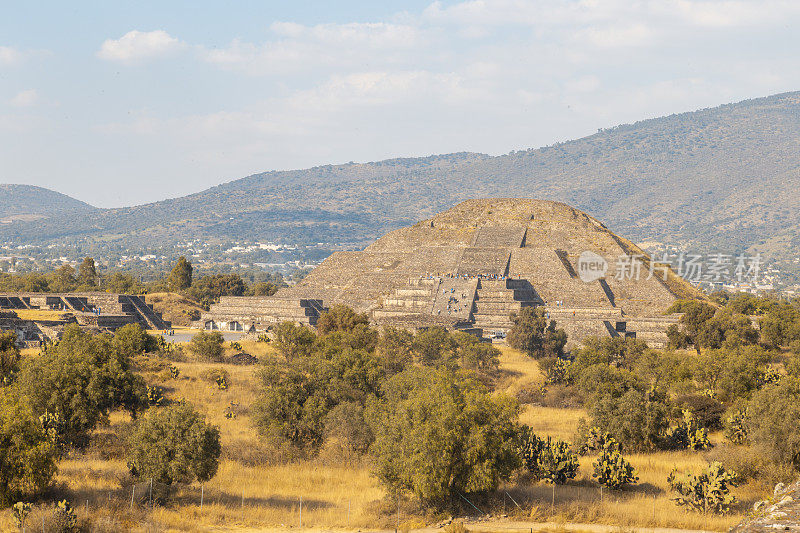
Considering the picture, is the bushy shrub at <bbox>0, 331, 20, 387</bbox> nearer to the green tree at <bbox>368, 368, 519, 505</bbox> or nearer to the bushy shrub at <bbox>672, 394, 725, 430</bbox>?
the green tree at <bbox>368, 368, 519, 505</bbox>

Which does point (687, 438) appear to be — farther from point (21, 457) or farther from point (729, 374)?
point (21, 457)

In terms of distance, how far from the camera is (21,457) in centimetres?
2075

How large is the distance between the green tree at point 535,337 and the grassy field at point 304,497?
82.4ft

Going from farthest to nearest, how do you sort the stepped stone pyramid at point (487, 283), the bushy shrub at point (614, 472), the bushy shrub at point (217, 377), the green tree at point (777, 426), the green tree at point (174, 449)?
the stepped stone pyramid at point (487, 283) < the bushy shrub at point (217, 377) < the green tree at point (777, 426) < the bushy shrub at point (614, 472) < the green tree at point (174, 449)

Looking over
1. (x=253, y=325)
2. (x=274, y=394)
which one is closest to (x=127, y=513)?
(x=274, y=394)

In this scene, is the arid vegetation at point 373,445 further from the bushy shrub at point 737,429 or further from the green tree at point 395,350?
the green tree at point 395,350

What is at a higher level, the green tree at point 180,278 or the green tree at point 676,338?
the green tree at point 180,278

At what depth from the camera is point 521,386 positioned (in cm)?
4844

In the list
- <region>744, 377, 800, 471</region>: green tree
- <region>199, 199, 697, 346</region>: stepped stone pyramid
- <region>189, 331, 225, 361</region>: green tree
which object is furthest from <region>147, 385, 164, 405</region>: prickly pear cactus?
<region>199, 199, 697, 346</region>: stepped stone pyramid

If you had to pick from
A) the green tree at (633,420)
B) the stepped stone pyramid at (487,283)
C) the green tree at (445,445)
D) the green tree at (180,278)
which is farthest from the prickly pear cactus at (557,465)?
the green tree at (180,278)

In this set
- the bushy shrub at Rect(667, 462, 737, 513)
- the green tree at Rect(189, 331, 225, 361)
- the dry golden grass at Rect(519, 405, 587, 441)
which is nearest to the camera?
the bushy shrub at Rect(667, 462, 737, 513)

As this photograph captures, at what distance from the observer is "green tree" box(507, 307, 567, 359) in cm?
5650

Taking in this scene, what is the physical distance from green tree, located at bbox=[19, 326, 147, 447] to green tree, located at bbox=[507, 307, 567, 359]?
102 feet

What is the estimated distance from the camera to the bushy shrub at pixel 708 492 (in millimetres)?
23047
